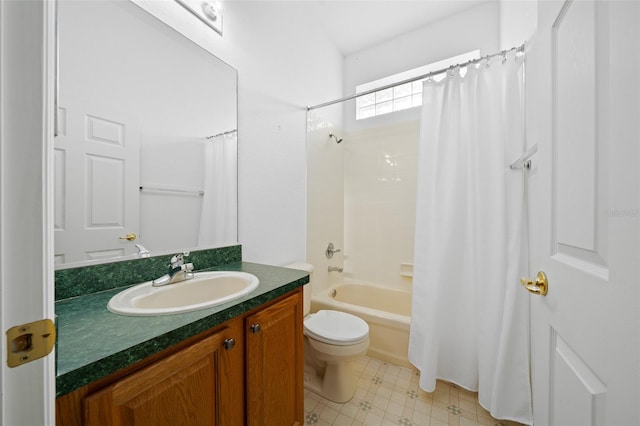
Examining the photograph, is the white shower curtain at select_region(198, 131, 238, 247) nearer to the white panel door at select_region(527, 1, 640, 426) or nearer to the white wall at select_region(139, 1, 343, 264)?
the white wall at select_region(139, 1, 343, 264)

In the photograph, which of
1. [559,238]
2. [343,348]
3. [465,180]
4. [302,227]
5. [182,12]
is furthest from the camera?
[302,227]

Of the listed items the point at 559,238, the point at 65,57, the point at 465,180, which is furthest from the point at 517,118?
the point at 65,57

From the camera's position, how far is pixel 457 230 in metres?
1.57

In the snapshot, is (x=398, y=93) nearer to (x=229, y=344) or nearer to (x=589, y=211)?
(x=589, y=211)

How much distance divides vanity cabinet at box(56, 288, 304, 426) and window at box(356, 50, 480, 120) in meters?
2.13

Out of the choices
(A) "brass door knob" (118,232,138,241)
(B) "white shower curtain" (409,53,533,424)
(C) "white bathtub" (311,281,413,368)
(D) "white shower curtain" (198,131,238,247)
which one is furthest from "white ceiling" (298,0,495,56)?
(C) "white bathtub" (311,281,413,368)

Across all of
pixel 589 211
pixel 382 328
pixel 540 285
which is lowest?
pixel 382 328

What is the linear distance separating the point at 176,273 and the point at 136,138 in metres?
0.59

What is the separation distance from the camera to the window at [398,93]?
2.27 meters

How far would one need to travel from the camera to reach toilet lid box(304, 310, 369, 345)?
1.41 m

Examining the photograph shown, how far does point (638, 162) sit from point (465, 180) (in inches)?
50.1

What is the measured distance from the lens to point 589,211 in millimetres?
496

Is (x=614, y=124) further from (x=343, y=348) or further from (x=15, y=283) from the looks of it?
(x=343, y=348)

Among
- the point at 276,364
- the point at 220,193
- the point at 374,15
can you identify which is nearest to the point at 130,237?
the point at 220,193
